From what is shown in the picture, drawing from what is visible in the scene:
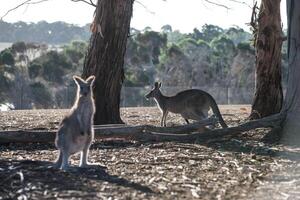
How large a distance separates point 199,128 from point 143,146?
1348 mm

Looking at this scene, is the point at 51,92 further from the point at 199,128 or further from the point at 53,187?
the point at 53,187

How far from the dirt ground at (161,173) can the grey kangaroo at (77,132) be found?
21 cm

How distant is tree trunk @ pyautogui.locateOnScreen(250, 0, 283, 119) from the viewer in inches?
549

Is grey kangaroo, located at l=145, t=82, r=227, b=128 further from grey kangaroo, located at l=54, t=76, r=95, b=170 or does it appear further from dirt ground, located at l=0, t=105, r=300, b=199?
grey kangaroo, located at l=54, t=76, r=95, b=170

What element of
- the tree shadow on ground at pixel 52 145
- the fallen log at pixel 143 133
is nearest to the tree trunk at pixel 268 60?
the fallen log at pixel 143 133

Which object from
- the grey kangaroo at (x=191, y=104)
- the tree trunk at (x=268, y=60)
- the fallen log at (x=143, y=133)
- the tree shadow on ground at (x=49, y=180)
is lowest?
the tree shadow on ground at (x=49, y=180)

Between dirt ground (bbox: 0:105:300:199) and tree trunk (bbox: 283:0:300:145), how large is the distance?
2.61ft

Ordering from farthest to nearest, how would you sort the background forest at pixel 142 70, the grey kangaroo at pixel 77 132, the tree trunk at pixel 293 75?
the background forest at pixel 142 70 < the tree trunk at pixel 293 75 < the grey kangaroo at pixel 77 132

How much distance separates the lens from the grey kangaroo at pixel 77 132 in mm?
7715

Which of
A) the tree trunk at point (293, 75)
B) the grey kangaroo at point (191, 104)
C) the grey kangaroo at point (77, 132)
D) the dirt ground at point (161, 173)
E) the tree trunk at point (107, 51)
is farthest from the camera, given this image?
the grey kangaroo at point (191, 104)

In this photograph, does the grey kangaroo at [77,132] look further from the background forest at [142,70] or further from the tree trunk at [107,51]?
the background forest at [142,70]

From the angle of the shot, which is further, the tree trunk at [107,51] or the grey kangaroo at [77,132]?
the tree trunk at [107,51]

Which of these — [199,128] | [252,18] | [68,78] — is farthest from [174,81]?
[199,128]

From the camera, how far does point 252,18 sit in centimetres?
1441
